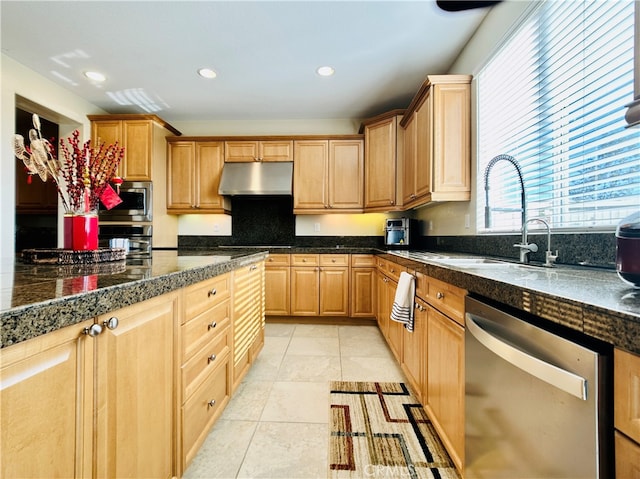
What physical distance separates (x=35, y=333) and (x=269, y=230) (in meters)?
3.55

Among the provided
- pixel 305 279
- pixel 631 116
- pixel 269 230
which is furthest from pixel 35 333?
pixel 269 230

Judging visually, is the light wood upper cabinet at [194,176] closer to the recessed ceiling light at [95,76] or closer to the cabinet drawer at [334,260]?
the recessed ceiling light at [95,76]

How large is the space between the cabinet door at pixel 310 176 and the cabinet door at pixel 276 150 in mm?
93

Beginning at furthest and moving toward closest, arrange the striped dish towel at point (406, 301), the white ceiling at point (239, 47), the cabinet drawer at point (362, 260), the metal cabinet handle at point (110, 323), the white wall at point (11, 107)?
→ the cabinet drawer at point (362, 260) < the white wall at point (11, 107) < the white ceiling at point (239, 47) < the striped dish towel at point (406, 301) < the metal cabinet handle at point (110, 323)

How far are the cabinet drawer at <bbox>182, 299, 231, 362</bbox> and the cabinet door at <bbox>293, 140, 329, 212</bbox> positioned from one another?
7.46ft

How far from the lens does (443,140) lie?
2318 millimetres

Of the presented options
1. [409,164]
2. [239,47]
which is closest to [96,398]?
[239,47]

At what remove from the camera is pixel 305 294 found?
343cm

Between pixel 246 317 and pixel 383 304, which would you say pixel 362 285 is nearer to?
pixel 383 304

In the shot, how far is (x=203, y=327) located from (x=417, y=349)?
48.0 inches

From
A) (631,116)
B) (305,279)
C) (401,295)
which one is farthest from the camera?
(305,279)

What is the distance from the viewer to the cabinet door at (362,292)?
134 inches

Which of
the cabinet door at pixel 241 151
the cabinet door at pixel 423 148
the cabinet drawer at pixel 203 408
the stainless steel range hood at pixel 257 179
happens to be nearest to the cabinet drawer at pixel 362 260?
the cabinet door at pixel 423 148

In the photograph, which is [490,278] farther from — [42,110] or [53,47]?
[42,110]
